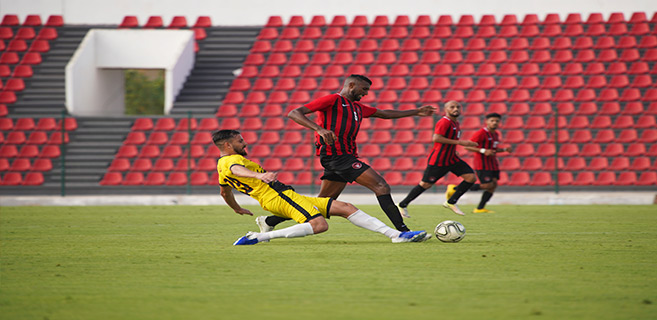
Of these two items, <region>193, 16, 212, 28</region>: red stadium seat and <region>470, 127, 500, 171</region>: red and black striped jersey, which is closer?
<region>470, 127, 500, 171</region>: red and black striped jersey

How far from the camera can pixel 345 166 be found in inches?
311

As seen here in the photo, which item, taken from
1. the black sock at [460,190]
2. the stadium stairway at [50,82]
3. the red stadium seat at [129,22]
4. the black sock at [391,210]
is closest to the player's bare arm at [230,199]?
the black sock at [391,210]

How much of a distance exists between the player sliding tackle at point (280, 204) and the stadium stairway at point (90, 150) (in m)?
12.7

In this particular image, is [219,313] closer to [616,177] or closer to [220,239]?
[220,239]

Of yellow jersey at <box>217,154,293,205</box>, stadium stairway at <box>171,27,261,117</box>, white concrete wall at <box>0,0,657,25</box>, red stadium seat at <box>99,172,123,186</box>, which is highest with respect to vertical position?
white concrete wall at <box>0,0,657,25</box>

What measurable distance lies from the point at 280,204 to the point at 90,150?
13694mm

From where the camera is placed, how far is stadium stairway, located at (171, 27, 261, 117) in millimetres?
21016

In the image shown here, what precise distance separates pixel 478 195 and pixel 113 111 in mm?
11214

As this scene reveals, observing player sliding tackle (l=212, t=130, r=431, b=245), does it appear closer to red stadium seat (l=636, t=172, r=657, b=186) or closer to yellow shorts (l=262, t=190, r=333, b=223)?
yellow shorts (l=262, t=190, r=333, b=223)

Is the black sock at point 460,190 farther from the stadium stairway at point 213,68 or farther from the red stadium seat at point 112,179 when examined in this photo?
the red stadium seat at point 112,179

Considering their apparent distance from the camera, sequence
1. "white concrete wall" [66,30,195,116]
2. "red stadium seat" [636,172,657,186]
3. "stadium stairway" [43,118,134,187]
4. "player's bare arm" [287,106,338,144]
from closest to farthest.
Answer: "player's bare arm" [287,106,338,144], "red stadium seat" [636,172,657,186], "stadium stairway" [43,118,134,187], "white concrete wall" [66,30,195,116]

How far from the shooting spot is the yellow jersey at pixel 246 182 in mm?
7410

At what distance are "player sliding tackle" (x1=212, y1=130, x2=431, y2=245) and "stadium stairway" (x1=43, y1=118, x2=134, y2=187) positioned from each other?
12.7 m

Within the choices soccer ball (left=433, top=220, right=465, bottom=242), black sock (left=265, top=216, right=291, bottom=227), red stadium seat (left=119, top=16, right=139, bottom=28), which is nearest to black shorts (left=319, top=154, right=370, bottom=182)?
black sock (left=265, top=216, right=291, bottom=227)
